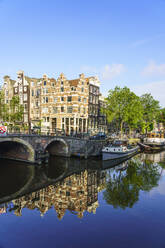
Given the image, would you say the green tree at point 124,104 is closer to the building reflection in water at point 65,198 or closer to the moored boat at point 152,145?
the moored boat at point 152,145

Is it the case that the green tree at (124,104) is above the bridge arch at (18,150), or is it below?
above

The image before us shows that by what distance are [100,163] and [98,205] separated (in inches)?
610

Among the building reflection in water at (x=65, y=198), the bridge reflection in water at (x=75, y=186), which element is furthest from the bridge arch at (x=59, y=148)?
the building reflection in water at (x=65, y=198)

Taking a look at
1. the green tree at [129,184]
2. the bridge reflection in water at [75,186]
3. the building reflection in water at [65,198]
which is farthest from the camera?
the green tree at [129,184]

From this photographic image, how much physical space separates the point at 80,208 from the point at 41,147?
15.1 meters

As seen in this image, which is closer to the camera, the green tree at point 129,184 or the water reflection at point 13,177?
the green tree at point 129,184

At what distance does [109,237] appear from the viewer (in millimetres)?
10727

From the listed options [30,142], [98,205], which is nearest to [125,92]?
[30,142]

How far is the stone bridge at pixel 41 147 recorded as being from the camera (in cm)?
2593

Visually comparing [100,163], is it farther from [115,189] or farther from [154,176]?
[115,189]

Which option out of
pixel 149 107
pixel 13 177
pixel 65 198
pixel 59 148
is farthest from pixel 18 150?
pixel 149 107

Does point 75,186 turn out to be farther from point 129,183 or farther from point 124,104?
point 124,104

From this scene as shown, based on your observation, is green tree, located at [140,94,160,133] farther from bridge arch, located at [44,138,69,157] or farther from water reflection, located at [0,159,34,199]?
water reflection, located at [0,159,34,199]

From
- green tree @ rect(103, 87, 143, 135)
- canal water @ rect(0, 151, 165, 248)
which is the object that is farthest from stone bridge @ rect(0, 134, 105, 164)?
green tree @ rect(103, 87, 143, 135)
